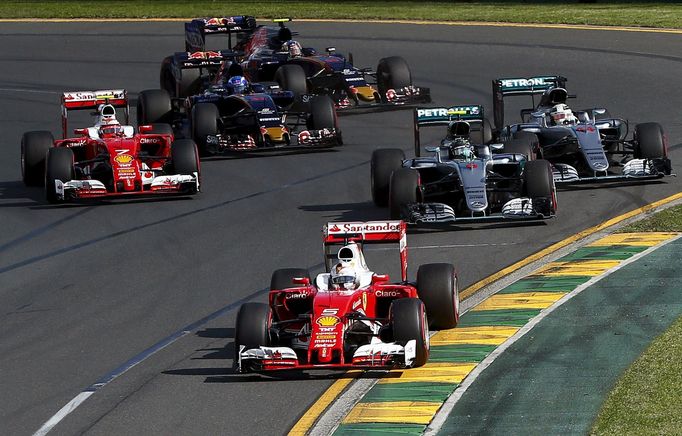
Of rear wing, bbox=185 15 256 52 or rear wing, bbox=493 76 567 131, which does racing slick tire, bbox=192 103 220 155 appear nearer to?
rear wing, bbox=493 76 567 131

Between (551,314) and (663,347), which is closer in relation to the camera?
(663,347)

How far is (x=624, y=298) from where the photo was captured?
58.8 feet

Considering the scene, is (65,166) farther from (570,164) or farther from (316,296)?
(316,296)

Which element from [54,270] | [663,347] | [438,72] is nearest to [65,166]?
[54,270]

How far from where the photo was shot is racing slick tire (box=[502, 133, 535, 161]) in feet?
80.7

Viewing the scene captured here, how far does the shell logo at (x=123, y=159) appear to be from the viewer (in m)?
26.2

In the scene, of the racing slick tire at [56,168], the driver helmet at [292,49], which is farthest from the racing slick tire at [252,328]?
the driver helmet at [292,49]

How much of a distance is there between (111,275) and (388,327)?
6065 mm

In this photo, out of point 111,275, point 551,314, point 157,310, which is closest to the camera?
point 551,314

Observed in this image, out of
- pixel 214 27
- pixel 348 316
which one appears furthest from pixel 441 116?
pixel 214 27

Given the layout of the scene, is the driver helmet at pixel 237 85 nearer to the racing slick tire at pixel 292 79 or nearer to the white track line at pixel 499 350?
the racing slick tire at pixel 292 79

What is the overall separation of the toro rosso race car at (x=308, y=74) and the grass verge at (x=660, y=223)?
43.7ft

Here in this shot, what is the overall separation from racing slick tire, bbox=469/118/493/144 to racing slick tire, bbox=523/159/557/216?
192 inches

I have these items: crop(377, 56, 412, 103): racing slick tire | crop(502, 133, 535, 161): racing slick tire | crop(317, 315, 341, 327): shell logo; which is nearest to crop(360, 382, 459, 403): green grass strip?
crop(317, 315, 341, 327): shell logo
